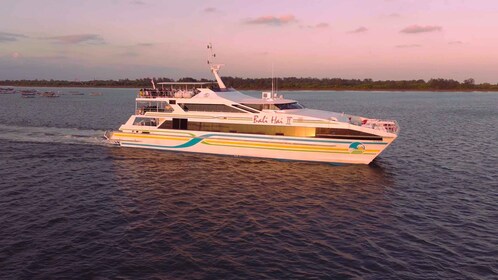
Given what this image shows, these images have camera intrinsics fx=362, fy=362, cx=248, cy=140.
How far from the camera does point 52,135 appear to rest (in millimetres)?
38562

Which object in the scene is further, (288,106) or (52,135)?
(52,135)

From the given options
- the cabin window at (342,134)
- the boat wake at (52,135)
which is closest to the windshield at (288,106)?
the cabin window at (342,134)

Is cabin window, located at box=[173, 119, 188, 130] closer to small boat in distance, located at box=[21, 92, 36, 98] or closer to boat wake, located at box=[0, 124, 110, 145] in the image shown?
boat wake, located at box=[0, 124, 110, 145]

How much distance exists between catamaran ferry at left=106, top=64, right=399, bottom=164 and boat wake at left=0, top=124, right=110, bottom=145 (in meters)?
4.44

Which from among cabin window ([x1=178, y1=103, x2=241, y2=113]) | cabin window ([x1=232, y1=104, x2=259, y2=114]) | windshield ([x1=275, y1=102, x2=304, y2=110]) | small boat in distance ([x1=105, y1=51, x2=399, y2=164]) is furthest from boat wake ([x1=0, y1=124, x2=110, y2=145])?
windshield ([x1=275, y1=102, x2=304, y2=110])

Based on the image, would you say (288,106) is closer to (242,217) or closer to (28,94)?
→ (242,217)

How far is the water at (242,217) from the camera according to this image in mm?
13250

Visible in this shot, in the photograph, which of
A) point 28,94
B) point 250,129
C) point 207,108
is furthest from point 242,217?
point 28,94

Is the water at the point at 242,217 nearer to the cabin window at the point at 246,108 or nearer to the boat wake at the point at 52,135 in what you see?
the cabin window at the point at 246,108

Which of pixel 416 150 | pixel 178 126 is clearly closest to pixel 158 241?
pixel 178 126

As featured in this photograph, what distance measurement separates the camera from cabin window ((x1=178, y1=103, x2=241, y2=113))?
29795mm

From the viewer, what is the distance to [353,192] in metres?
21.6

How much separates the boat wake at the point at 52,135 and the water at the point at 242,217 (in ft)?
16.3

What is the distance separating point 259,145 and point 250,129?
1.54 meters
